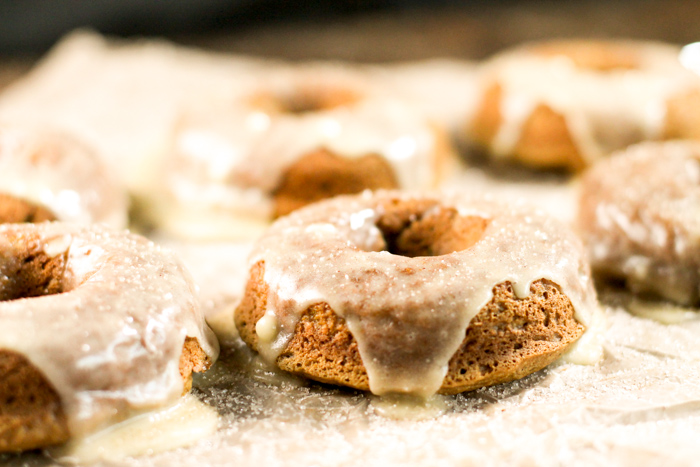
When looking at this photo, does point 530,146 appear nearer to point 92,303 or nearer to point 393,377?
point 393,377

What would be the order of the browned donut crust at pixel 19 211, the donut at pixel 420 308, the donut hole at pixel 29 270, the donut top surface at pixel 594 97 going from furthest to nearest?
the donut top surface at pixel 594 97 < the browned donut crust at pixel 19 211 < the donut hole at pixel 29 270 < the donut at pixel 420 308

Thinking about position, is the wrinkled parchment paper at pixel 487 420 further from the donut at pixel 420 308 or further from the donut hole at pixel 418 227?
the donut hole at pixel 418 227

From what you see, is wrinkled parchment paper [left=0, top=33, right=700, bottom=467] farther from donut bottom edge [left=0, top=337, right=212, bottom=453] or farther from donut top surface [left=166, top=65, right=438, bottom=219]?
donut top surface [left=166, top=65, right=438, bottom=219]

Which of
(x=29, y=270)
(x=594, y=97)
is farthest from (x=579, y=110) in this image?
(x=29, y=270)

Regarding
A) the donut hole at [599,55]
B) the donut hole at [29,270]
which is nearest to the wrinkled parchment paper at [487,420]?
the donut hole at [29,270]

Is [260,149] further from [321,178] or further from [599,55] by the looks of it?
[599,55]
